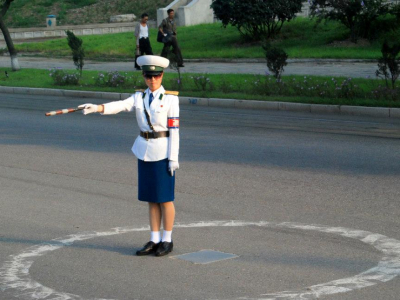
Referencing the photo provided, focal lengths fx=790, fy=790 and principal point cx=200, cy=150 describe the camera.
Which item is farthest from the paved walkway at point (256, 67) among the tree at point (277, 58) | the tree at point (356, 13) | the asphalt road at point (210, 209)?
the asphalt road at point (210, 209)

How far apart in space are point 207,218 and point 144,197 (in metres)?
1.36

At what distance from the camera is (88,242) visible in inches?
285

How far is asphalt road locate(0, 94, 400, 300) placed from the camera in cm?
594

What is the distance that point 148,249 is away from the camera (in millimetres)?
6781

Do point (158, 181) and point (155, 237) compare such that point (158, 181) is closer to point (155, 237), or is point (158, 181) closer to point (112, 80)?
point (155, 237)

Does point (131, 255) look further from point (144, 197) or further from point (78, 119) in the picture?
point (78, 119)

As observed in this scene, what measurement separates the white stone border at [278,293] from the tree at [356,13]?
2155 centimetres

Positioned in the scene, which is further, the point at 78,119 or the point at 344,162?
the point at 78,119

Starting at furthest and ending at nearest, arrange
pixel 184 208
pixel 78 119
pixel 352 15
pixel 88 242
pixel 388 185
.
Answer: pixel 352 15, pixel 78 119, pixel 388 185, pixel 184 208, pixel 88 242

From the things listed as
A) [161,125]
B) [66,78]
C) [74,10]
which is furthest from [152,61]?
[74,10]

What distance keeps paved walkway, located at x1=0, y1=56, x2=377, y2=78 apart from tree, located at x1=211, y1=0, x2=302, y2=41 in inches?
110

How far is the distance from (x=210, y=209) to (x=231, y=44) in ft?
82.7

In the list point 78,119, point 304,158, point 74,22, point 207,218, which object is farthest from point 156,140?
point 74,22

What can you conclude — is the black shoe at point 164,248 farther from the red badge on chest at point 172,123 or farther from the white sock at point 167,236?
the red badge on chest at point 172,123
